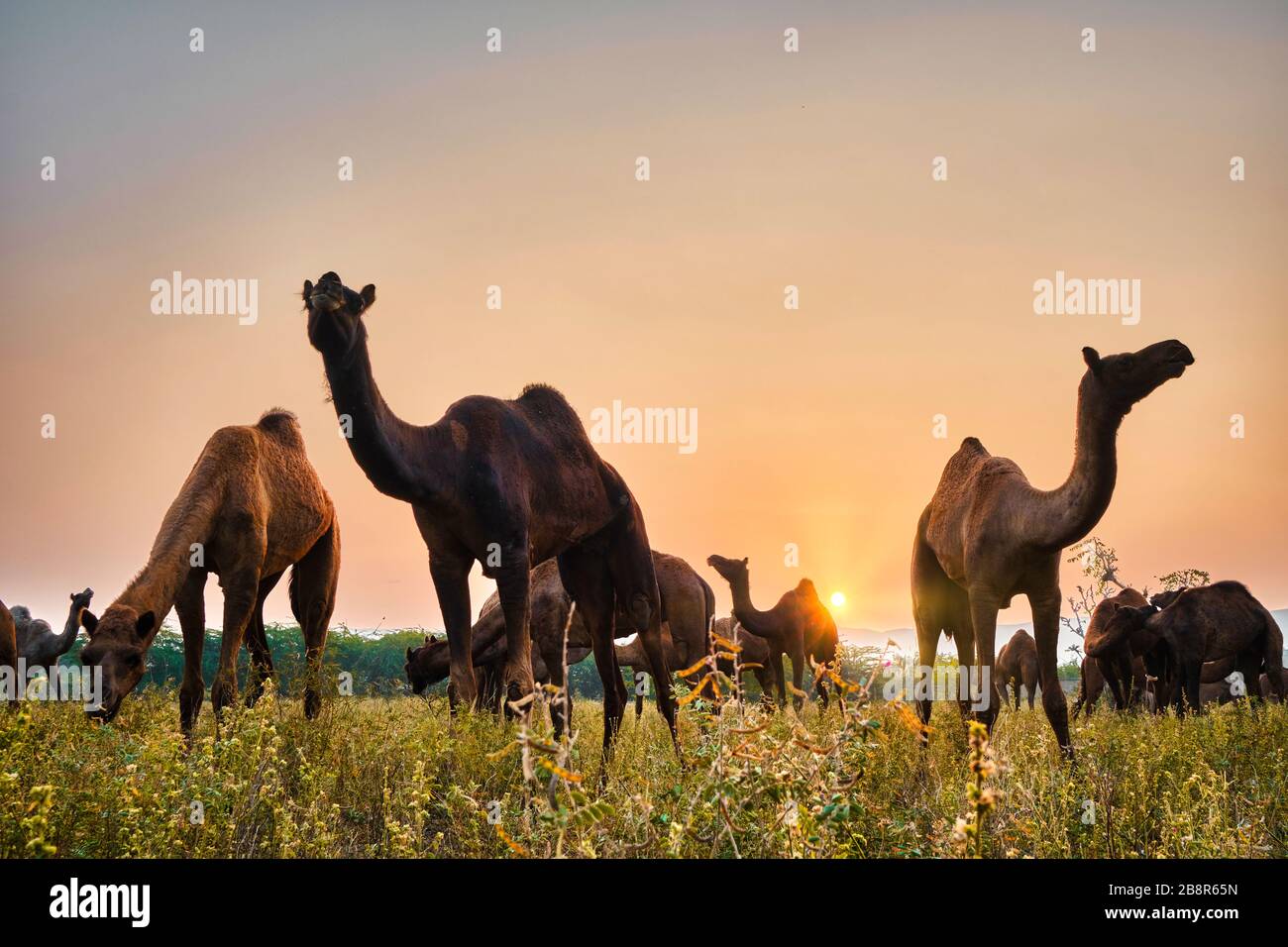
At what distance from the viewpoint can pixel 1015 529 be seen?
909 centimetres

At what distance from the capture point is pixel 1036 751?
17.1 ft

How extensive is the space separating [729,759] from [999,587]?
21.4ft

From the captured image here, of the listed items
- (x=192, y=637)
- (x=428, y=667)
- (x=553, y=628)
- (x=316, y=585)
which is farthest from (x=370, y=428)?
(x=428, y=667)

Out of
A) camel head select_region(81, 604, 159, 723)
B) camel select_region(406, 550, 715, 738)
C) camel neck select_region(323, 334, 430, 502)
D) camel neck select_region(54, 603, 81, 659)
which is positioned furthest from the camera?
camel neck select_region(54, 603, 81, 659)

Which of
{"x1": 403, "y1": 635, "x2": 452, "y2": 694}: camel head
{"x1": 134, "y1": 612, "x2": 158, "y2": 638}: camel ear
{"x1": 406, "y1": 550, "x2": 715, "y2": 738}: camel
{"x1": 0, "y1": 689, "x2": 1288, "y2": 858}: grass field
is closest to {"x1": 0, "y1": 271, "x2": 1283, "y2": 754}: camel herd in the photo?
{"x1": 134, "y1": 612, "x2": 158, "y2": 638}: camel ear

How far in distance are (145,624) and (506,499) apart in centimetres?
292

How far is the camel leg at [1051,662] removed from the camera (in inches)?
343

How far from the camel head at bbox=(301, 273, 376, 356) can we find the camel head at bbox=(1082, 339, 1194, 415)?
5.63 meters

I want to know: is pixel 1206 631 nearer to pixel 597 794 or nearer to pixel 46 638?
pixel 597 794

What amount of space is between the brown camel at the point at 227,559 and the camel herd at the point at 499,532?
0.02 metres

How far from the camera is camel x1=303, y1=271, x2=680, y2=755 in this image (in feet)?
22.5

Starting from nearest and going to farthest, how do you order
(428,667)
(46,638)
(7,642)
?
(7,642)
(428,667)
(46,638)

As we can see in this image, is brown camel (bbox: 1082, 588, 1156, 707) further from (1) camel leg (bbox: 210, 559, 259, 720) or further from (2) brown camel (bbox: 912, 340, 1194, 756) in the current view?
(1) camel leg (bbox: 210, 559, 259, 720)
